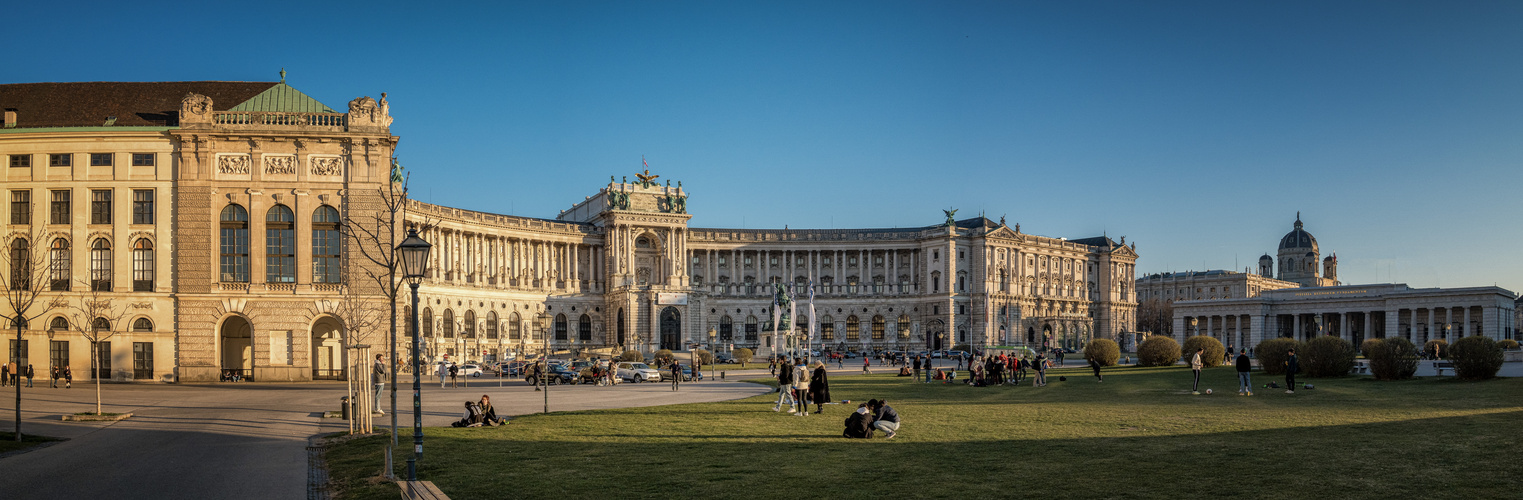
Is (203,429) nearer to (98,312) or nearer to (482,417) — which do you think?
(482,417)

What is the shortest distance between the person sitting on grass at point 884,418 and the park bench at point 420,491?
10681 mm

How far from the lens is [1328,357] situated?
1730 inches

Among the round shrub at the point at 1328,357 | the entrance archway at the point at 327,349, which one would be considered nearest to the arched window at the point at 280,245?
the entrance archway at the point at 327,349

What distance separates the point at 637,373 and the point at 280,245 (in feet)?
68.5

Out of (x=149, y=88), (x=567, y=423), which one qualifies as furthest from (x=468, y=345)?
(x=567, y=423)

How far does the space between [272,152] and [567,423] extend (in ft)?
117

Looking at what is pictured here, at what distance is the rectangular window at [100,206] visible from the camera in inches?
2128

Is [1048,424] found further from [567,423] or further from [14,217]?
[14,217]

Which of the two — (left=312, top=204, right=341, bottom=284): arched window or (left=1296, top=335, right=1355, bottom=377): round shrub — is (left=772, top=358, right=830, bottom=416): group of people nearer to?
(left=1296, top=335, right=1355, bottom=377): round shrub

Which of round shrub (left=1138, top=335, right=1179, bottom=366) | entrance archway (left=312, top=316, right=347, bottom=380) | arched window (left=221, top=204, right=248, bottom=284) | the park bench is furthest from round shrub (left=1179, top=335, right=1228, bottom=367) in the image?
arched window (left=221, top=204, right=248, bottom=284)

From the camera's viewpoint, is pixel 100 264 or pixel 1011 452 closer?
pixel 1011 452

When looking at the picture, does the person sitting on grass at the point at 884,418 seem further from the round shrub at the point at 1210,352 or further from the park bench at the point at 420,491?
the round shrub at the point at 1210,352

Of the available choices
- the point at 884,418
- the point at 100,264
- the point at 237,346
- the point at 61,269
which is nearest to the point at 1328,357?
the point at 884,418

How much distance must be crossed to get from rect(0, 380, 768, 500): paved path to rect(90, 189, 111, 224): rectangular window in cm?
925
